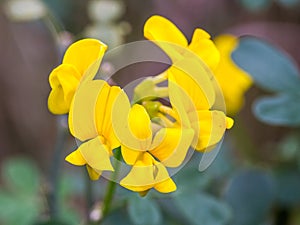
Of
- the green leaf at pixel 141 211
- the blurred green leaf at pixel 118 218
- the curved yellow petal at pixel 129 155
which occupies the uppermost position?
the curved yellow petal at pixel 129 155

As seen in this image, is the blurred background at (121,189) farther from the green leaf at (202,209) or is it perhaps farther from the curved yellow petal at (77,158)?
the curved yellow petal at (77,158)

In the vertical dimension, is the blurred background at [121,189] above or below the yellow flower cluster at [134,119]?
below

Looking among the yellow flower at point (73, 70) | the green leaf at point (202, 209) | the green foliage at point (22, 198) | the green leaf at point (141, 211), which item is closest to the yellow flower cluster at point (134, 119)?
the yellow flower at point (73, 70)

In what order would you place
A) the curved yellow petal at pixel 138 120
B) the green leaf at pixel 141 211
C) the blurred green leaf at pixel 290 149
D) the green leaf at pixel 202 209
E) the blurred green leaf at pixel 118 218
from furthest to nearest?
1. the blurred green leaf at pixel 290 149
2. the blurred green leaf at pixel 118 218
3. the green leaf at pixel 202 209
4. the green leaf at pixel 141 211
5. the curved yellow petal at pixel 138 120

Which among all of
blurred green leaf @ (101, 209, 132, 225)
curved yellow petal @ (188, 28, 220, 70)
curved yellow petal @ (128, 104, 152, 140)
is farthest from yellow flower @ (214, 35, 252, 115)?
curved yellow petal @ (128, 104, 152, 140)

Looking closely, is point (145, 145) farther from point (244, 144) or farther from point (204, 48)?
point (244, 144)

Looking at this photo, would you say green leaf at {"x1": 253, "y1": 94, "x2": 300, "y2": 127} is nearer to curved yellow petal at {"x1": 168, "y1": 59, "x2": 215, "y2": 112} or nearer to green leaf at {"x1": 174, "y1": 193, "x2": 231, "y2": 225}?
green leaf at {"x1": 174, "y1": 193, "x2": 231, "y2": 225}

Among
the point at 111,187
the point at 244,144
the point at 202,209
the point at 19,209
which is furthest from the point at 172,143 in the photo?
the point at 244,144

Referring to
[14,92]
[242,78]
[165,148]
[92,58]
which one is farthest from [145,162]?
[14,92]
